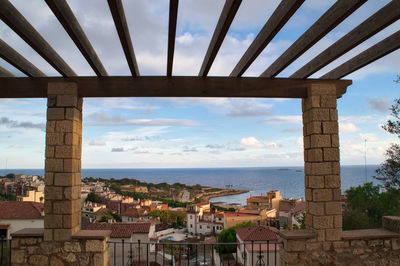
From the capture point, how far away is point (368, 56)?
325 cm

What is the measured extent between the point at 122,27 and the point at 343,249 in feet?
12.2

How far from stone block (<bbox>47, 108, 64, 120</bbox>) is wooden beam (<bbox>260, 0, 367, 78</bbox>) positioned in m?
2.78

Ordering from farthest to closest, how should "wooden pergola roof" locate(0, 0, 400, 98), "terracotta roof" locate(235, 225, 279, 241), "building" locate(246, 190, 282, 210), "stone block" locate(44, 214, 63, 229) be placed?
"building" locate(246, 190, 282, 210) < "terracotta roof" locate(235, 225, 279, 241) < "stone block" locate(44, 214, 63, 229) < "wooden pergola roof" locate(0, 0, 400, 98)

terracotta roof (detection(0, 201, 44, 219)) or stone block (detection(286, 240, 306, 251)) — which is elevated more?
stone block (detection(286, 240, 306, 251))

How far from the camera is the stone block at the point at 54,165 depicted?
371 centimetres

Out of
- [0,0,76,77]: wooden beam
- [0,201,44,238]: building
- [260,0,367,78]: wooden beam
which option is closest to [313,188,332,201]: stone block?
[260,0,367,78]: wooden beam

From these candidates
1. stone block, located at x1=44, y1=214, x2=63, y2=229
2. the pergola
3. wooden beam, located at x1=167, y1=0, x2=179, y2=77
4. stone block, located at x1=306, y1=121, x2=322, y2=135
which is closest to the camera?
wooden beam, located at x1=167, y1=0, x2=179, y2=77

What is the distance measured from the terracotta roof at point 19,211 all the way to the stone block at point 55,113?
18622 millimetres

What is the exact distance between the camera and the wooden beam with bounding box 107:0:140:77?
224cm

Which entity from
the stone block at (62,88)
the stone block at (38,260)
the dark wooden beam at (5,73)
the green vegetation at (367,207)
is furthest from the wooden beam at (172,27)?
the green vegetation at (367,207)

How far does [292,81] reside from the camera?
4.01m

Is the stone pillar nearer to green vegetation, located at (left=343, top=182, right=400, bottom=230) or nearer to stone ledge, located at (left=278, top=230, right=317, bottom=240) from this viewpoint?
stone ledge, located at (left=278, top=230, right=317, bottom=240)

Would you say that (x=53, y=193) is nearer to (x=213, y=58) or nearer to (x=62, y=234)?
(x=62, y=234)

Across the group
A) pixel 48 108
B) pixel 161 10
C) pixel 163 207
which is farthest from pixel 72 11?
pixel 163 207
